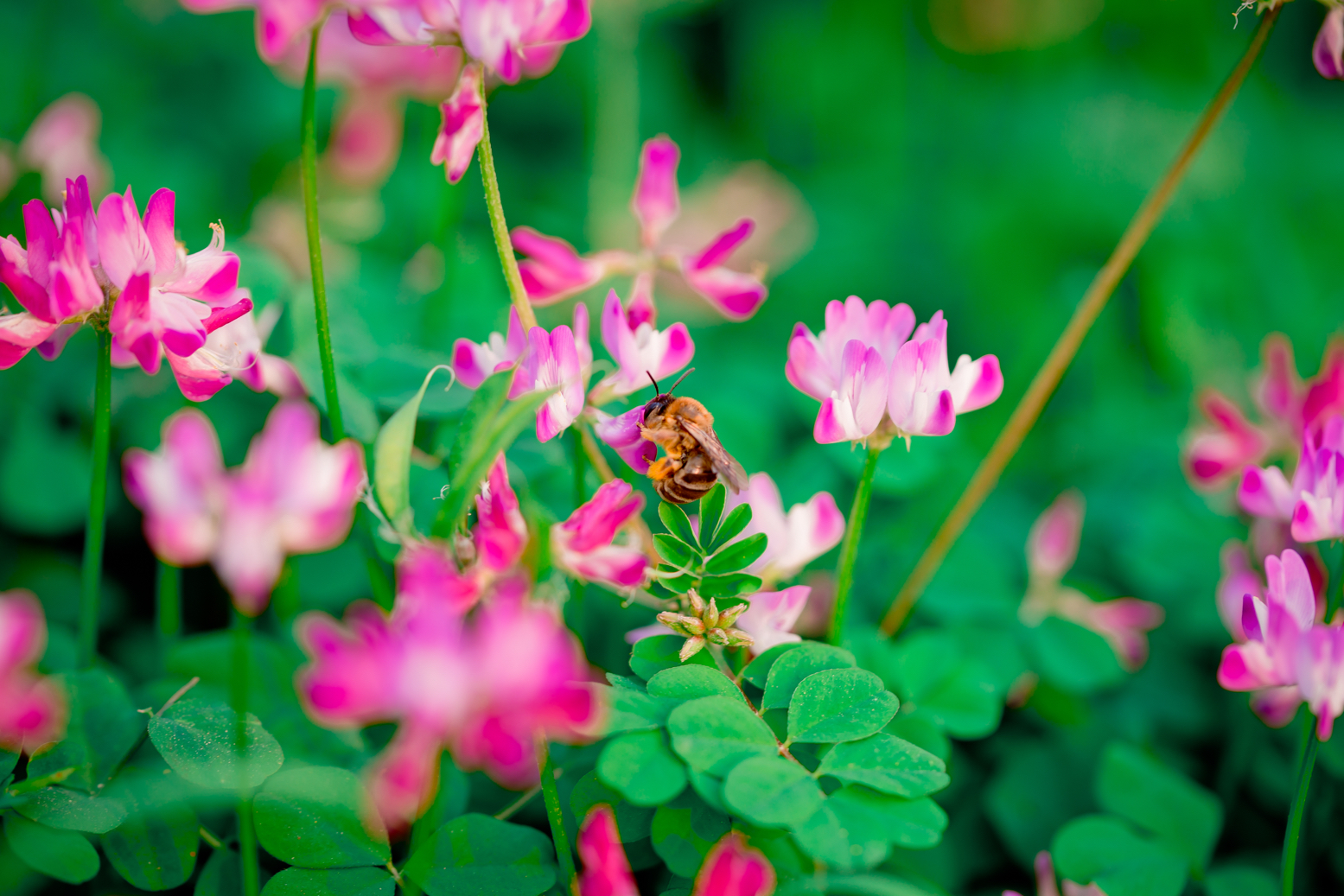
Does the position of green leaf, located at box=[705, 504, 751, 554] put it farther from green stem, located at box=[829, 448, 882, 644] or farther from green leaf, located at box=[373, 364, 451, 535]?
green leaf, located at box=[373, 364, 451, 535]

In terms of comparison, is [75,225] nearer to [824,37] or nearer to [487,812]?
[487,812]

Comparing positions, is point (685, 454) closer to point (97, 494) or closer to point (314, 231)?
point (314, 231)

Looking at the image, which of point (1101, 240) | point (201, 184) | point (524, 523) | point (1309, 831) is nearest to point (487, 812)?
point (524, 523)

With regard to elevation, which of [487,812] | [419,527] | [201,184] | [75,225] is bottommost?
[487,812]

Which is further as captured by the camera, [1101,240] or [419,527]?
[1101,240]

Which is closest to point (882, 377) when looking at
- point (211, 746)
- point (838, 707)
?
point (838, 707)

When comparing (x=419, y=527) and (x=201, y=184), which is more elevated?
(x=419, y=527)

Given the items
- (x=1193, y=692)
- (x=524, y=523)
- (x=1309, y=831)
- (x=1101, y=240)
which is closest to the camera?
(x=524, y=523)

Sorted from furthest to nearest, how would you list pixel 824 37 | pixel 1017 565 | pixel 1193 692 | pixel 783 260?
pixel 824 37
pixel 783 260
pixel 1017 565
pixel 1193 692
